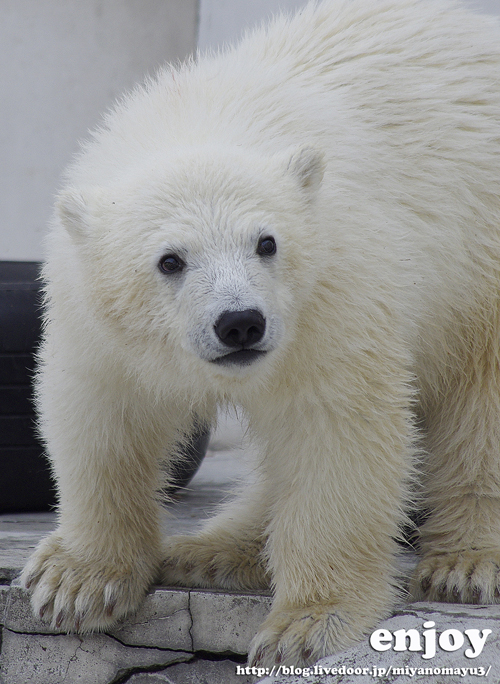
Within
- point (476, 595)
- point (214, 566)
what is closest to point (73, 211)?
point (214, 566)

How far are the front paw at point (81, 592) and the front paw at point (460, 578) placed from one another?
930mm

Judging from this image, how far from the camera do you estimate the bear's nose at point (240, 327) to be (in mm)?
2207

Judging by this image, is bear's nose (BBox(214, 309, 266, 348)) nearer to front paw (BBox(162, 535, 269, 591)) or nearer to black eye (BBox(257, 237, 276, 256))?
black eye (BBox(257, 237, 276, 256))

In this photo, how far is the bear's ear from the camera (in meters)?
2.48

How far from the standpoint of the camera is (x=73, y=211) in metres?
2.50

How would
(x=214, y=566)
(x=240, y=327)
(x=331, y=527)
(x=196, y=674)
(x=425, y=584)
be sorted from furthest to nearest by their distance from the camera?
(x=214, y=566) < (x=425, y=584) < (x=196, y=674) < (x=331, y=527) < (x=240, y=327)

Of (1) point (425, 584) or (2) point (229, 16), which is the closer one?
(1) point (425, 584)

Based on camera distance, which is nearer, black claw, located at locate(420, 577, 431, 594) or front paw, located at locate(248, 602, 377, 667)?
front paw, located at locate(248, 602, 377, 667)

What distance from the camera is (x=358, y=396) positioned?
253 centimetres

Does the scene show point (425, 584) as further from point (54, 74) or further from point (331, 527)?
point (54, 74)

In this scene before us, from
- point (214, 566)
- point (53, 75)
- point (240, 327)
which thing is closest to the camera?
point (240, 327)

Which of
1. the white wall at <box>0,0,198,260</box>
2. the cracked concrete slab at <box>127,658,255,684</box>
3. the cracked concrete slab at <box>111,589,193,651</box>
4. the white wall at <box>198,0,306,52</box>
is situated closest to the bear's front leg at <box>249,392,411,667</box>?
the cracked concrete slab at <box>127,658,255,684</box>

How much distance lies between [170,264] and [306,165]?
19.4 inches

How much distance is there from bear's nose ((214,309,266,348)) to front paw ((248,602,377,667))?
85 cm
